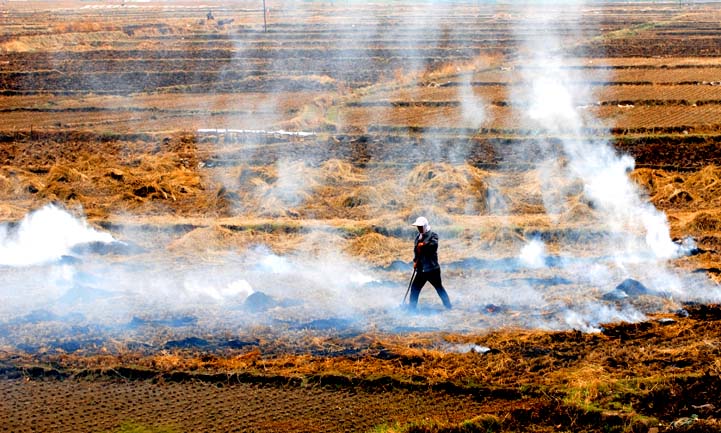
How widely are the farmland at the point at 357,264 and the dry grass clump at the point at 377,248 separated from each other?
0.04 meters

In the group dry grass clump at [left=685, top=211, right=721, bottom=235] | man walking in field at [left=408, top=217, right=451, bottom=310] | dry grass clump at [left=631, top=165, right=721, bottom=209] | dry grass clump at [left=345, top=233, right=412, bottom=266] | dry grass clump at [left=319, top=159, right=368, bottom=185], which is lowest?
man walking in field at [left=408, top=217, right=451, bottom=310]

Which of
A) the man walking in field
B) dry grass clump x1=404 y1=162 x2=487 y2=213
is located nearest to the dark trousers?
the man walking in field

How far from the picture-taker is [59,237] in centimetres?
1329

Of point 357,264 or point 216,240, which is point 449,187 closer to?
point 357,264

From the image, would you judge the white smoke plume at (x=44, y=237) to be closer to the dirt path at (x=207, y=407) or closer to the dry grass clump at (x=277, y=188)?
the dry grass clump at (x=277, y=188)

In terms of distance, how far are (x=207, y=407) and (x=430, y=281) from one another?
3.38 metres

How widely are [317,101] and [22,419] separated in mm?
20318

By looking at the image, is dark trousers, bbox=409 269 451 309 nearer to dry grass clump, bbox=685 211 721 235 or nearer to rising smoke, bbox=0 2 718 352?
rising smoke, bbox=0 2 718 352

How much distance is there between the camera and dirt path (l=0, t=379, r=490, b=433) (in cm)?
769

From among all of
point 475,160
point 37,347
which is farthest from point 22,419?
point 475,160

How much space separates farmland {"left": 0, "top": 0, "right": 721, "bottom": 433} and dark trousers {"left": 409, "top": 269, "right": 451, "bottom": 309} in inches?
9.4

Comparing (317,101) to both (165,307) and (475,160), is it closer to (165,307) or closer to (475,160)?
(475,160)

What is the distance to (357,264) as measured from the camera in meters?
12.4

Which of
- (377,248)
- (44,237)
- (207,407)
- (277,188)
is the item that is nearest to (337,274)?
(377,248)
